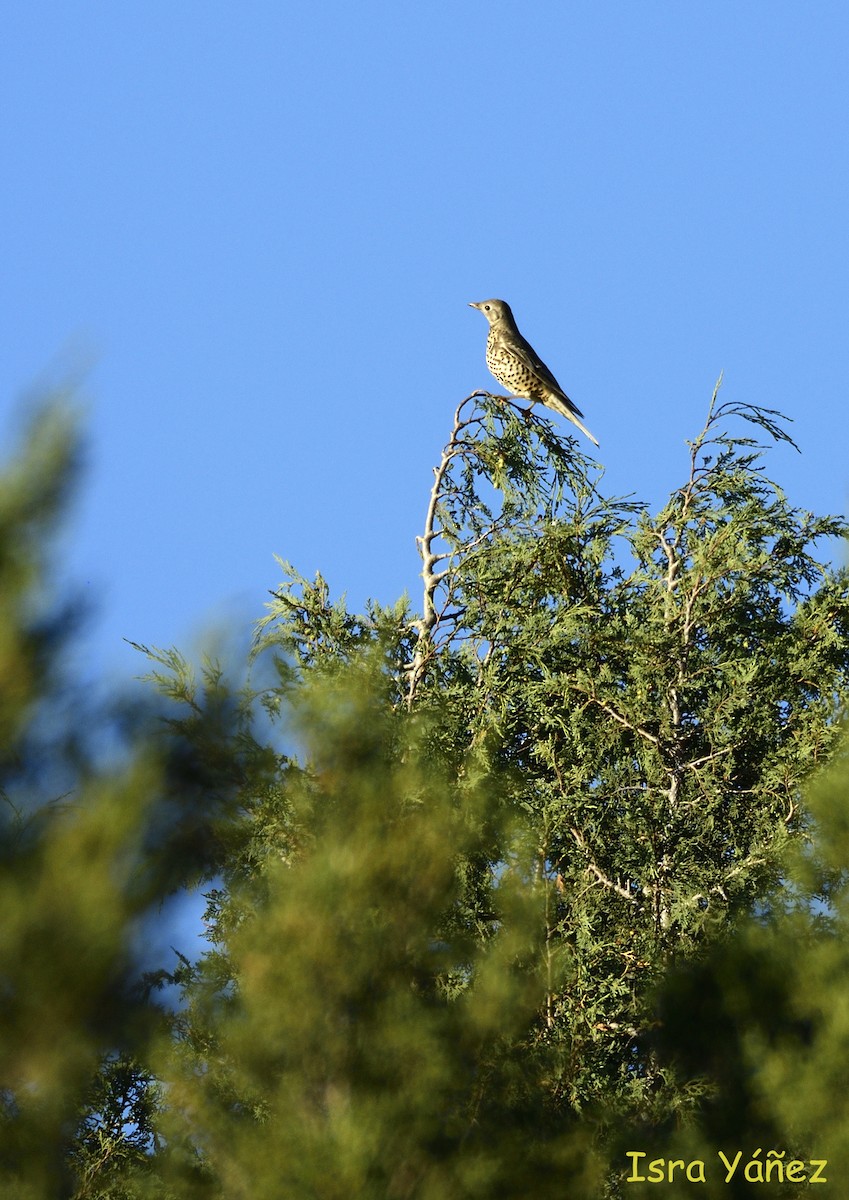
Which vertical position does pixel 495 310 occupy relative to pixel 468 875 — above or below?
above

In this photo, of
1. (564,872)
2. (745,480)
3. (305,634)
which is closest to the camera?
(564,872)

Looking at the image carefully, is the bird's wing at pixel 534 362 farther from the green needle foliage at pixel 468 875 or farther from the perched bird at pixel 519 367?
the green needle foliage at pixel 468 875

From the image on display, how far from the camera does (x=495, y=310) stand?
56.3 ft

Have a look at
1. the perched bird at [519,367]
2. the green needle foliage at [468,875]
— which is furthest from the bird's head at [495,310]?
the green needle foliage at [468,875]

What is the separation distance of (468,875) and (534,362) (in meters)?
6.38

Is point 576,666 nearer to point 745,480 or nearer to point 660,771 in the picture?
point 660,771

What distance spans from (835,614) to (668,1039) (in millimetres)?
3687

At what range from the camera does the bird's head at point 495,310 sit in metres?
17.1

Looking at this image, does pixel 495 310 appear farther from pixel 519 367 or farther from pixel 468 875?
pixel 468 875

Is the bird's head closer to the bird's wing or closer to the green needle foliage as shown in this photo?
the bird's wing

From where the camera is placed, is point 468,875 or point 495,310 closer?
point 468,875

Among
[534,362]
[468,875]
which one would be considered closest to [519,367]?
[534,362]

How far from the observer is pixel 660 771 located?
13016mm

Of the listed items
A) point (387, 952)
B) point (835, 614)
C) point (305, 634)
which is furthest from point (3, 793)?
point (835, 614)
